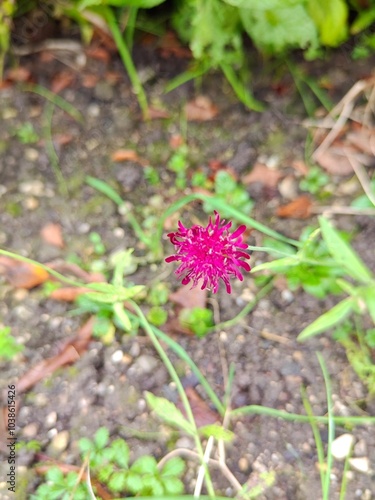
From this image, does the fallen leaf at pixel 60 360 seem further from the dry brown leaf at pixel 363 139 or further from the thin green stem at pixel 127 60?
the dry brown leaf at pixel 363 139

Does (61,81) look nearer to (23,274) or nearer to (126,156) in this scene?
(126,156)

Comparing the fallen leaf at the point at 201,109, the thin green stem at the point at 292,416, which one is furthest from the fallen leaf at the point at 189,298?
the fallen leaf at the point at 201,109

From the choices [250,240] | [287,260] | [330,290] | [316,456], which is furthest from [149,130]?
[316,456]

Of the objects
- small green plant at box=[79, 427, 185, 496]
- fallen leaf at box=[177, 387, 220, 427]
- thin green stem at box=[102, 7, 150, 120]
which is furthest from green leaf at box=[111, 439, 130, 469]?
thin green stem at box=[102, 7, 150, 120]

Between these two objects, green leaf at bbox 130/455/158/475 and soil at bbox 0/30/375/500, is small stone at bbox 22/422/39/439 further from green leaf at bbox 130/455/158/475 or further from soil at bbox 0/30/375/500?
green leaf at bbox 130/455/158/475

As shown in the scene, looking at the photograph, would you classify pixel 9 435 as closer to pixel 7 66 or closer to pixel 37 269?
pixel 37 269


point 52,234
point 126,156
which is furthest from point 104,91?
point 52,234
